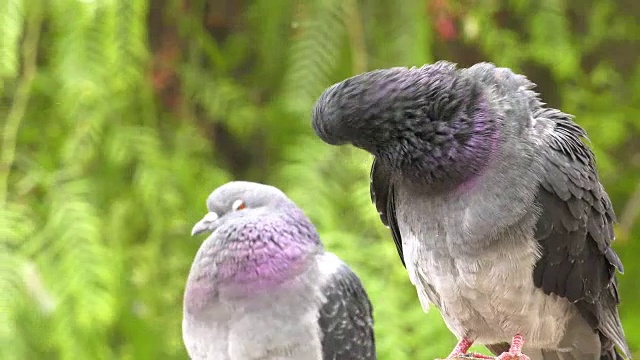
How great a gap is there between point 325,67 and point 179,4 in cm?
40

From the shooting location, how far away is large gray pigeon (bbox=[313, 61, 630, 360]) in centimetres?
77

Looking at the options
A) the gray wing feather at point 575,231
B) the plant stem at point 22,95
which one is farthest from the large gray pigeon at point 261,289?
the plant stem at point 22,95

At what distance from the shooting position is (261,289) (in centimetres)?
92

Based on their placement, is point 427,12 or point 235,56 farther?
point 235,56

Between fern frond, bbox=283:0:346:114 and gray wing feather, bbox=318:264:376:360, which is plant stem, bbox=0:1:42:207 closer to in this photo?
fern frond, bbox=283:0:346:114

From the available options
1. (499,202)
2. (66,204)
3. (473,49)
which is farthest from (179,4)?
(499,202)

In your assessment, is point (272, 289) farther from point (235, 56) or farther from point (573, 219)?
point (235, 56)

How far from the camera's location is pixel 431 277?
868mm

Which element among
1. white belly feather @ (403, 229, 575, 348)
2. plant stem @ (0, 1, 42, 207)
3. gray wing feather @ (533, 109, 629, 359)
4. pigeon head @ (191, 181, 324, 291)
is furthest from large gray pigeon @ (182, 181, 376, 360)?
plant stem @ (0, 1, 42, 207)

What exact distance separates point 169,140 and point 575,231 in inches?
37.6

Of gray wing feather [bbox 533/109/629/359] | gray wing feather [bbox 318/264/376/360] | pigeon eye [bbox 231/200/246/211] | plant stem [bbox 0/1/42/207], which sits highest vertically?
plant stem [bbox 0/1/42/207]

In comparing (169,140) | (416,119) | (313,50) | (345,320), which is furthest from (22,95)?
(416,119)

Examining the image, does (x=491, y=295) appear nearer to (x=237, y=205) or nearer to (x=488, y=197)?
(x=488, y=197)

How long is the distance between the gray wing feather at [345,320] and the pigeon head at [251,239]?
2.1 inches
